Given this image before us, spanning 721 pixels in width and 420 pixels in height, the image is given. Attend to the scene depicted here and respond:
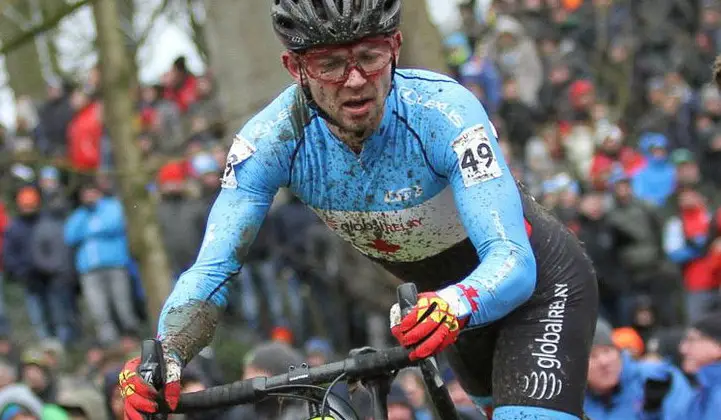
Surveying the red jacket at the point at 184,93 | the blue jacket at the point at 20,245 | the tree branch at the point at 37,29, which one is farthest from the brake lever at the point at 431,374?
the red jacket at the point at 184,93

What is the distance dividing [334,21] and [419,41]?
8.71m

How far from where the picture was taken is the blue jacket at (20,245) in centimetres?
1580

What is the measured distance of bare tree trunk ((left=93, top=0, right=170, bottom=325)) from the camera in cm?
1191

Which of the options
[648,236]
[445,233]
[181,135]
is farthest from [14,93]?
[445,233]

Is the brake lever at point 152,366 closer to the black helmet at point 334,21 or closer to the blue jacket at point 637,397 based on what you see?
the black helmet at point 334,21

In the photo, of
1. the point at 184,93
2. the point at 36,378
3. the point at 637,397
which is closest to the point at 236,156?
the point at 637,397

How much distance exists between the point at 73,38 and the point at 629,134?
12.9 metres

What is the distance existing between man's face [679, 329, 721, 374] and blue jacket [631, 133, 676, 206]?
621cm

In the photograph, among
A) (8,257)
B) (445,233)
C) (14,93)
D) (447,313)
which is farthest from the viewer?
(14,93)

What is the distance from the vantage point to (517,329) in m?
5.08

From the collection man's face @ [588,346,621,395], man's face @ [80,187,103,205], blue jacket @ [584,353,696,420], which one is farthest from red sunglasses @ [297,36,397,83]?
man's face @ [80,187,103,205]

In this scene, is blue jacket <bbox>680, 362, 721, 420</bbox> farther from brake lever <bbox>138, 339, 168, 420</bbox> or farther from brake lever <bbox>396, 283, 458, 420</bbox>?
brake lever <bbox>138, 339, 168, 420</bbox>

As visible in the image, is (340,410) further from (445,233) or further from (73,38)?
(73,38)

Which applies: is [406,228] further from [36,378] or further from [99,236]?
[99,236]
